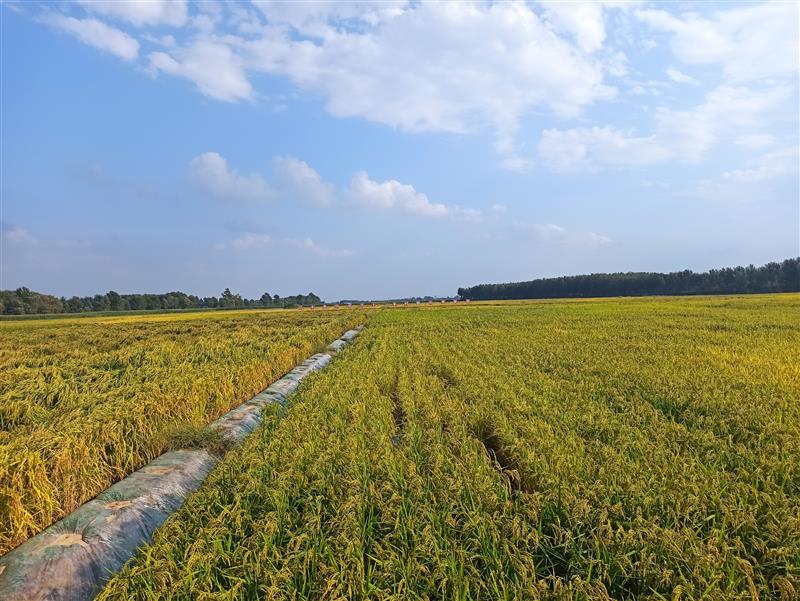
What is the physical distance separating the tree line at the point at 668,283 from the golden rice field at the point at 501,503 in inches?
3353

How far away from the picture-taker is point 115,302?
84375 mm

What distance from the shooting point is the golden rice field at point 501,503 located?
8.52ft

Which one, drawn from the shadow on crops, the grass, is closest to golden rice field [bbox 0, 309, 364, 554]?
the grass

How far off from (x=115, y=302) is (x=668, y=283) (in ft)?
343

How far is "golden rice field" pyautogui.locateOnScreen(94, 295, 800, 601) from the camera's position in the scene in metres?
2.60

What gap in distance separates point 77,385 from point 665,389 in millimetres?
9420

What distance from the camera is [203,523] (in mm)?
3295

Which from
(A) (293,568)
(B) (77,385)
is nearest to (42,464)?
(A) (293,568)

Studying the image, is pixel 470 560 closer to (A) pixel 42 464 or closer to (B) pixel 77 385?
(A) pixel 42 464

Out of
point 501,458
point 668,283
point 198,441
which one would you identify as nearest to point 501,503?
point 501,458

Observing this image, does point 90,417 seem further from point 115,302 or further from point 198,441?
point 115,302

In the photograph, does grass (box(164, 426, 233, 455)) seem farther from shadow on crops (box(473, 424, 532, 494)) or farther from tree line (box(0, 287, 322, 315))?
tree line (box(0, 287, 322, 315))

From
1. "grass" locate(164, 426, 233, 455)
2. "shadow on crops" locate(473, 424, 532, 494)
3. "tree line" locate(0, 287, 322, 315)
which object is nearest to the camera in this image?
"shadow on crops" locate(473, 424, 532, 494)

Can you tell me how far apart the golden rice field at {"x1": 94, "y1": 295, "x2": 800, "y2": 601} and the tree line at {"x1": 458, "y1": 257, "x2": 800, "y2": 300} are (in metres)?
85.2
